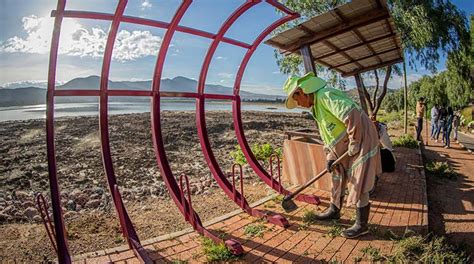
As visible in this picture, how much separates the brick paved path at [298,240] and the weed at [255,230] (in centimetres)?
5

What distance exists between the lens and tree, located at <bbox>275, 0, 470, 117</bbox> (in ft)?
43.0

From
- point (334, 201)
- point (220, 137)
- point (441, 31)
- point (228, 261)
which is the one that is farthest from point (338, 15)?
point (441, 31)

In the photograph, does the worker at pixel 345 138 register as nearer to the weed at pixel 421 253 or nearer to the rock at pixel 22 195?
the weed at pixel 421 253

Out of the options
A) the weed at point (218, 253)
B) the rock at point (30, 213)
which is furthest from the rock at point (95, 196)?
the weed at point (218, 253)

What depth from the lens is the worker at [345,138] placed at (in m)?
3.50

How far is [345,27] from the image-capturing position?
4789 millimetres

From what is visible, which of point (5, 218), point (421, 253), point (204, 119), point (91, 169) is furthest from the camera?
point (91, 169)

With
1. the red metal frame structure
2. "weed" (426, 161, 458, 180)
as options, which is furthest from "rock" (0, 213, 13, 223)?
"weed" (426, 161, 458, 180)

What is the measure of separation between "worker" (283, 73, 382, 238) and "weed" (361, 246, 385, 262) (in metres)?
0.31

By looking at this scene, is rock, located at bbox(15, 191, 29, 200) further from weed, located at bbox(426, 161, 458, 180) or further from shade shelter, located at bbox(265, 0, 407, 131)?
weed, located at bbox(426, 161, 458, 180)

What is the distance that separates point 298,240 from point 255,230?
0.58 meters

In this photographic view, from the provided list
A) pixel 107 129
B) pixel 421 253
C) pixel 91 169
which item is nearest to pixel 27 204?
pixel 91 169

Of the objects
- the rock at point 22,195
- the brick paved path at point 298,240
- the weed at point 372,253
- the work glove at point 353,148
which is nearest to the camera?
the weed at point 372,253

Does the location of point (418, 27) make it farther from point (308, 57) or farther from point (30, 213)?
point (30, 213)
